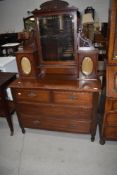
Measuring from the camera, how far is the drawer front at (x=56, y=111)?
1704mm

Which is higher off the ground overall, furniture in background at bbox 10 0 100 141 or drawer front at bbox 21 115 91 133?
furniture in background at bbox 10 0 100 141

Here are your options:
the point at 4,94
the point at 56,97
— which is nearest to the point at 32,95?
the point at 56,97

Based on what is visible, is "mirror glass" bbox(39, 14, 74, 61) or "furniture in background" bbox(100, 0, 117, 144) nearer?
"furniture in background" bbox(100, 0, 117, 144)

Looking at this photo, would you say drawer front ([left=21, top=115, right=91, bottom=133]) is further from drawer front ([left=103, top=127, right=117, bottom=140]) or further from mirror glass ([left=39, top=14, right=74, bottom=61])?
mirror glass ([left=39, top=14, right=74, bottom=61])

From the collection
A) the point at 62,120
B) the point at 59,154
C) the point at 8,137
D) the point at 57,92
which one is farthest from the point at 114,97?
the point at 8,137

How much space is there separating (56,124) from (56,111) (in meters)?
0.21

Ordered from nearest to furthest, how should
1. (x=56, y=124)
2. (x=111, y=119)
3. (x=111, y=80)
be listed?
(x=111, y=80) < (x=111, y=119) < (x=56, y=124)

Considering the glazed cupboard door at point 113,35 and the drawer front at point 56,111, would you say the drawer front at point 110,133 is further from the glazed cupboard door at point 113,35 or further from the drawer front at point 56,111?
the glazed cupboard door at point 113,35

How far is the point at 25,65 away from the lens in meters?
1.81

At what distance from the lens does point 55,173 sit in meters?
1.57

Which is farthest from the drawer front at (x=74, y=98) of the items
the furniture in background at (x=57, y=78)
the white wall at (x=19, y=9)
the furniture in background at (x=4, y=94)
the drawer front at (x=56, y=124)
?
the white wall at (x=19, y=9)

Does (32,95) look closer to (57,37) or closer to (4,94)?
(4,94)

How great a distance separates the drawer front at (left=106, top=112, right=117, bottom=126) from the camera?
1564 millimetres

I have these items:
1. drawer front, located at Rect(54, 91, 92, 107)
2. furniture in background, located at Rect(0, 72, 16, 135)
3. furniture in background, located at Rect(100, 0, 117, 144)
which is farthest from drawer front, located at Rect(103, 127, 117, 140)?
furniture in background, located at Rect(0, 72, 16, 135)
